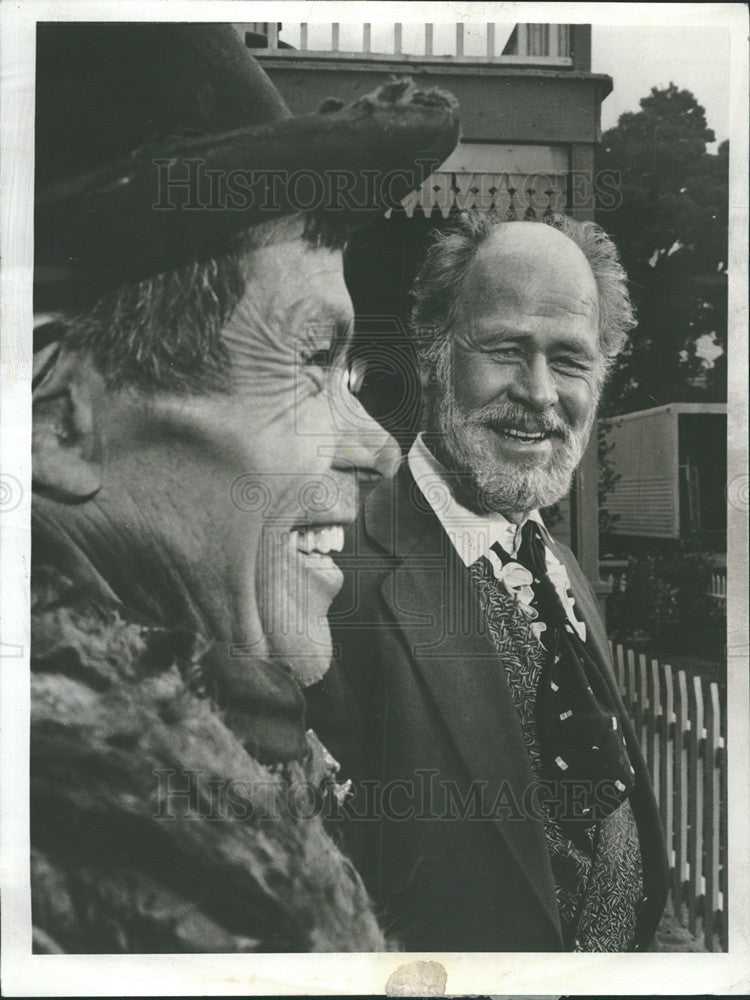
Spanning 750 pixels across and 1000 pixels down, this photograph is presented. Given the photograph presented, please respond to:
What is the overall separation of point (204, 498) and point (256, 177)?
3.71 ft

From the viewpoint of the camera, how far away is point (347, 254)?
2814mm

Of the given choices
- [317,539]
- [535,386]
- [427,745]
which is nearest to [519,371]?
[535,386]

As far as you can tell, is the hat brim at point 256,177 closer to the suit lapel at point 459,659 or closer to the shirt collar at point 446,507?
the shirt collar at point 446,507

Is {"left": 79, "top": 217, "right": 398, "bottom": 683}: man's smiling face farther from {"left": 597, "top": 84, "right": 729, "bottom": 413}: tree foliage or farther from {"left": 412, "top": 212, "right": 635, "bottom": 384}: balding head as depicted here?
{"left": 597, "top": 84, "right": 729, "bottom": 413}: tree foliage

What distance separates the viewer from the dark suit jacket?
9.08ft

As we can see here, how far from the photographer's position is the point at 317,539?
2.80 meters

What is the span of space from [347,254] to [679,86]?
1348 millimetres

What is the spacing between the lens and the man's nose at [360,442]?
281cm

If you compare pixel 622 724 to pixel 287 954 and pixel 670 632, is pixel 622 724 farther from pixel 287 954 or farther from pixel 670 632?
pixel 287 954

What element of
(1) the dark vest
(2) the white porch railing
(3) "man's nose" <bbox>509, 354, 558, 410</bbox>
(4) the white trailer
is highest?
(2) the white porch railing

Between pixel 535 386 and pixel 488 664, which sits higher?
pixel 535 386
